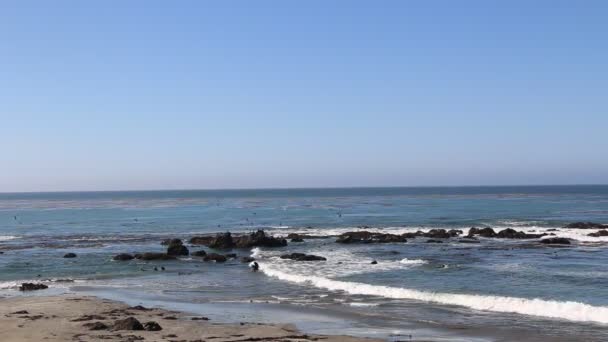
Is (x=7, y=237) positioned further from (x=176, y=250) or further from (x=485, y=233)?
(x=485, y=233)

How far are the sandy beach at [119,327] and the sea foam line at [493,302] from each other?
794cm

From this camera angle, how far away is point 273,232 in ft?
224

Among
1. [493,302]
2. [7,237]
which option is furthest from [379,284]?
[7,237]

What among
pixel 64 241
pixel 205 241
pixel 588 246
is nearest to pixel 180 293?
pixel 205 241

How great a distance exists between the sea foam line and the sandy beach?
7943 millimetres

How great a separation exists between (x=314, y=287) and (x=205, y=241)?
88.9 ft

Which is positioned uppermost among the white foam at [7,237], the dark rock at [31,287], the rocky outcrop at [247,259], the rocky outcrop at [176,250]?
the rocky outcrop at [176,250]

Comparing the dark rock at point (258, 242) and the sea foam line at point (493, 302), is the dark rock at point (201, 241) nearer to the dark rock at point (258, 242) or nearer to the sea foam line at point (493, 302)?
the dark rock at point (258, 242)

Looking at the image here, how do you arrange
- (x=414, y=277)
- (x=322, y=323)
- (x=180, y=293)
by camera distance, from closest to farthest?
1. (x=322, y=323)
2. (x=180, y=293)
3. (x=414, y=277)

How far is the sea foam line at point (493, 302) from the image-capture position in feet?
74.8

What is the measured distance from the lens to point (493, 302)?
25.3 metres

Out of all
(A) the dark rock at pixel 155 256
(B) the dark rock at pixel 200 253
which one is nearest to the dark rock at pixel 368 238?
(B) the dark rock at pixel 200 253

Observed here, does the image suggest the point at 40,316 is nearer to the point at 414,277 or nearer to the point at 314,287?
the point at 314,287

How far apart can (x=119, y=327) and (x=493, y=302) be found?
1352 centimetres
